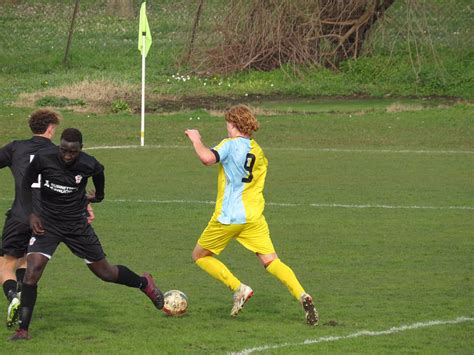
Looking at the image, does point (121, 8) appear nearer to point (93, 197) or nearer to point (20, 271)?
point (20, 271)

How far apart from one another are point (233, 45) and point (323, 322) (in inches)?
929

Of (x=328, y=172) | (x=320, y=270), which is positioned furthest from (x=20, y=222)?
(x=328, y=172)

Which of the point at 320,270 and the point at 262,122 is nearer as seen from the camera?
the point at 320,270

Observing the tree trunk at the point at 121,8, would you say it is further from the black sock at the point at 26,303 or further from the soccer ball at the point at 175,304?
the black sock at the point at 26,303

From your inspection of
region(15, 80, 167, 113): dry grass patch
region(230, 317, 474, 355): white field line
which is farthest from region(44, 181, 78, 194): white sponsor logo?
region(15, 80, 167, 113): dry grass patch

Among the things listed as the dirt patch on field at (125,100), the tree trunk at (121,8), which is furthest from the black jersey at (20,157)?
the tree trunk at (121,8)

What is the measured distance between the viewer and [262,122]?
26.6 meters

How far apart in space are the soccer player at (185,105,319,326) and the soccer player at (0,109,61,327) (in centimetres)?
124

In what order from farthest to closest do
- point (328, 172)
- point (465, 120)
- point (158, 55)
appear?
point (158, 55)
point (465, 120)
point (328, 172)

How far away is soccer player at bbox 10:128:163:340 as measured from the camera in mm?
9062

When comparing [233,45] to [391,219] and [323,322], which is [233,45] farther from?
[323,322]

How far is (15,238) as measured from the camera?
9.77 meters

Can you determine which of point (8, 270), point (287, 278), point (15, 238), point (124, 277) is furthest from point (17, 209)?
point (287, 278)

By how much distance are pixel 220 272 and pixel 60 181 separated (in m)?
1.76
